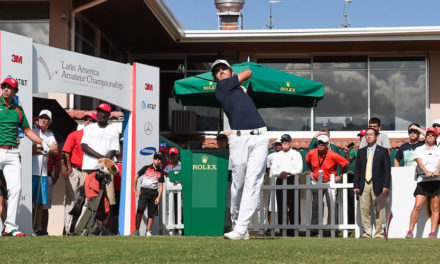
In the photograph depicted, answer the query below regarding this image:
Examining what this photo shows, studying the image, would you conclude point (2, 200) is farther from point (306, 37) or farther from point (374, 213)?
point (306, 37)

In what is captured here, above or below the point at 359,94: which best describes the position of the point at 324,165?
below

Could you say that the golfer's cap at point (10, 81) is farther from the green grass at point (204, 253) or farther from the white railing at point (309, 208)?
the white railing at point (309, 208)

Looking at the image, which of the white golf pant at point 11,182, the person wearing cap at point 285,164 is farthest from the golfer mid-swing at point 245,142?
the person wearing cap at point 285,164

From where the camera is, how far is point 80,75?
12188mm

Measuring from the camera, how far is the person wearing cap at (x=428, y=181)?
40.8ft

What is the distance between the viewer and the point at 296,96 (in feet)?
52.3

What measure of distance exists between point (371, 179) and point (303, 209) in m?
1.55

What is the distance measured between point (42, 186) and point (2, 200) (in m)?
1.92

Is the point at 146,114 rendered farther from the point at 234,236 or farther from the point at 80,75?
the point at 234,236

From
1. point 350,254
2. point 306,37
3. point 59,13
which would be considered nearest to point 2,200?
point 350,254

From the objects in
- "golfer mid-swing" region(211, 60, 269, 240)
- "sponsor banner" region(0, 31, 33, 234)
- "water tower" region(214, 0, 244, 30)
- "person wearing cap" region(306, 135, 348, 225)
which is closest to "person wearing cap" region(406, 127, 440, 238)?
"person wearing cap" region(306, 135, 348, 225)

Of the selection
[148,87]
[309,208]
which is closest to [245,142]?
[309,208]

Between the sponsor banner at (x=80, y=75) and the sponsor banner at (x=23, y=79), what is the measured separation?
0.96ft

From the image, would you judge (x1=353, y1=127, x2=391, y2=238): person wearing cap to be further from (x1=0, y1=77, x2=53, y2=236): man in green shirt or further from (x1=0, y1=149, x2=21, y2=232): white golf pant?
(x1=0, y1=149, x2=21, y2=232): white golf pant
